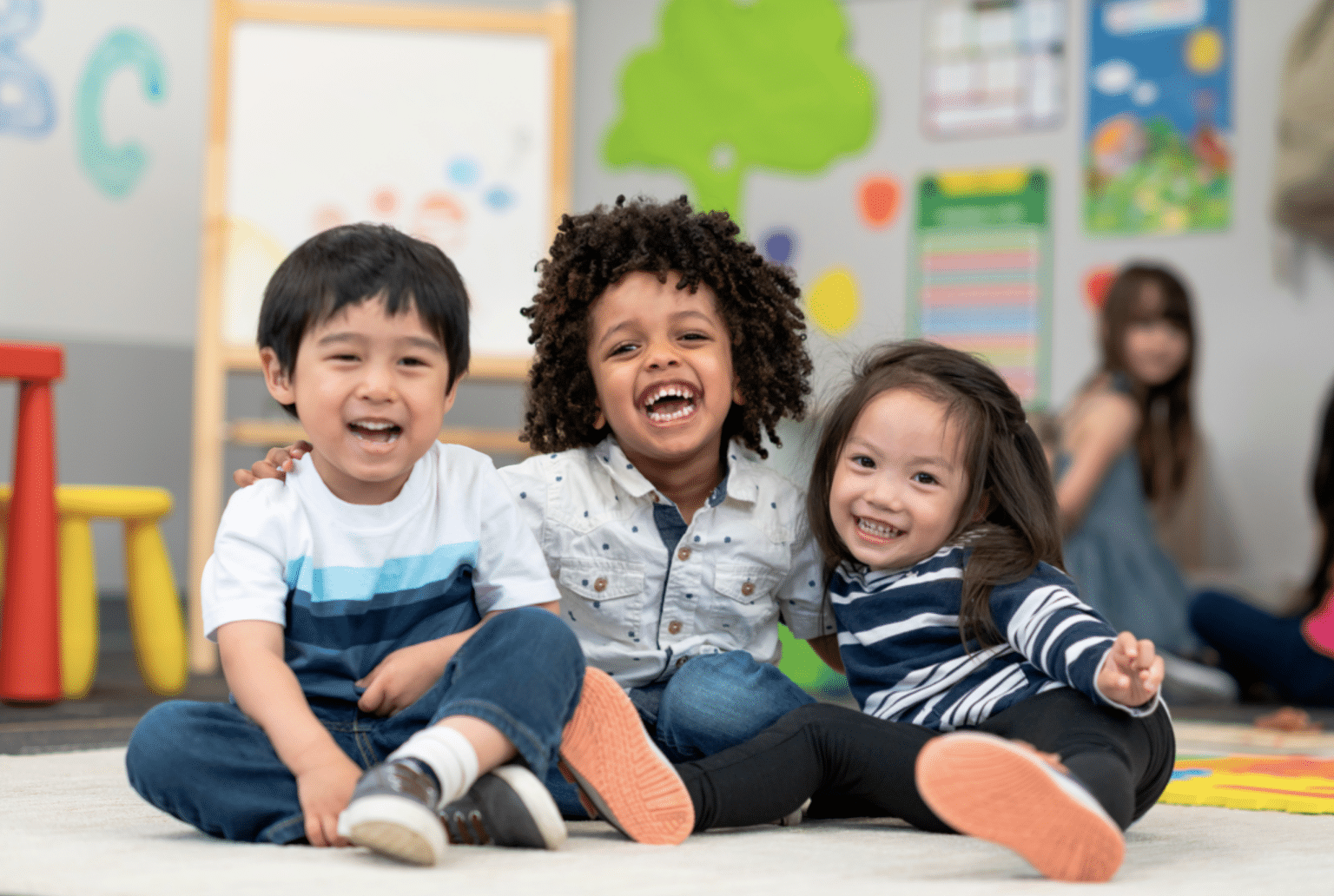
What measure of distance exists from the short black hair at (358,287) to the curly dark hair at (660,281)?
233 mm

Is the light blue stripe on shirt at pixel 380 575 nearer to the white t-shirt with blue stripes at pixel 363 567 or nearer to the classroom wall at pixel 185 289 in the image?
the white t-shirt with blue stripes at pixel 363 567

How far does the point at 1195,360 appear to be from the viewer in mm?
2824

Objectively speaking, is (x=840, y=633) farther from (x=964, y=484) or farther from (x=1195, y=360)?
(x=1195, y=360)

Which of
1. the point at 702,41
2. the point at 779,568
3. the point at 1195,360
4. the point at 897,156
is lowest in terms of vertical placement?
the point at 779,568

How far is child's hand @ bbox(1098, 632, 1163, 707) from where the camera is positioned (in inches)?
36.6

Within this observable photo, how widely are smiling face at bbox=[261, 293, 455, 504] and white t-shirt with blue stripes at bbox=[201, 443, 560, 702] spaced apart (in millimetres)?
40

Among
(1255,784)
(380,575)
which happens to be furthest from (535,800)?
(1255,784)

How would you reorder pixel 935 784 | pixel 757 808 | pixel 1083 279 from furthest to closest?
pixel 1083 279, pixel 757 808, pixel 935 784

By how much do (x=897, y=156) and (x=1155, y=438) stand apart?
0.94m

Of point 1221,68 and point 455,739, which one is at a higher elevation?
point 1221,68

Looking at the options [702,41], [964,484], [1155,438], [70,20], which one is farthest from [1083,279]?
[70,20]

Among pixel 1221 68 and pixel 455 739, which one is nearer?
pixel 455 739

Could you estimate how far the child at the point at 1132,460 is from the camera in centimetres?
267

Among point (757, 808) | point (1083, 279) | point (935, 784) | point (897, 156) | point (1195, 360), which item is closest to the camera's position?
point (935, 784)
